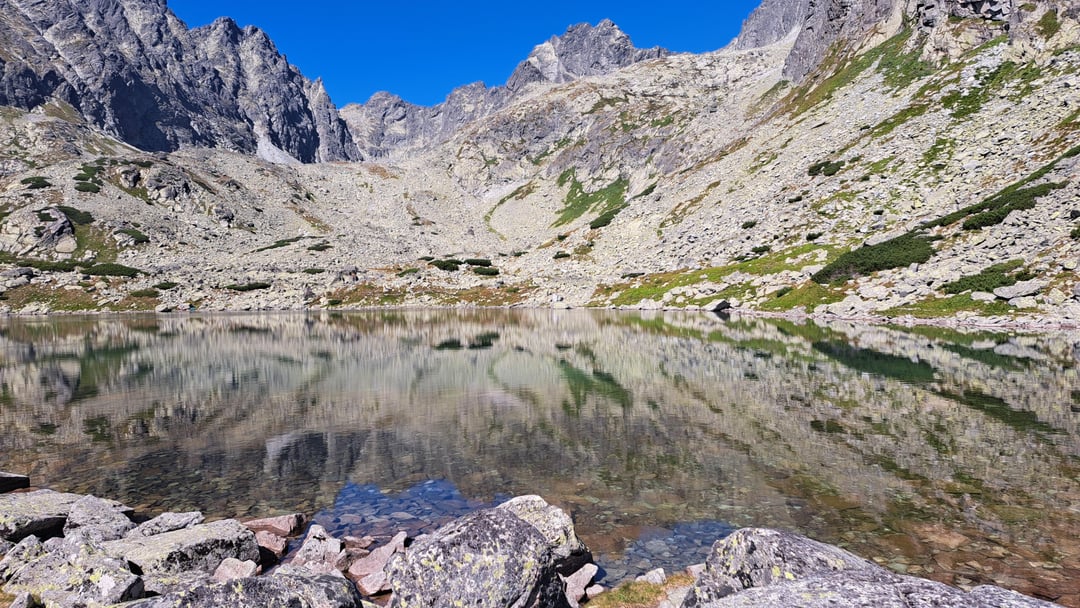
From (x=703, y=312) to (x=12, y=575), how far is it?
63.5 metres

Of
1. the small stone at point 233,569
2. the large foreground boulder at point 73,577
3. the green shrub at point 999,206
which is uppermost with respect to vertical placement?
the green shrub at point 999,206

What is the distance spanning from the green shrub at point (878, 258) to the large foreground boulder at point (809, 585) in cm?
5634

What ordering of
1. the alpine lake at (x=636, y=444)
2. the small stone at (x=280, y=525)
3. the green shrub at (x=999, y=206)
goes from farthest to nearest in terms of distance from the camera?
the green shrub at (x=999, y=206), the small stone at (x=280, y=525), the alpine lake at (x=636, y=444)

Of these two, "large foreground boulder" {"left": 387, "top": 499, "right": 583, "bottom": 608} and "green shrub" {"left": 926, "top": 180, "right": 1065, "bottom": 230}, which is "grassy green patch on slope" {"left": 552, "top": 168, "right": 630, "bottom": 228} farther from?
"large foreground boulder" {"left": 387, "top": 499, "right": 583, "bottom": 608}

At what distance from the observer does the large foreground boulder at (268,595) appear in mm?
5788

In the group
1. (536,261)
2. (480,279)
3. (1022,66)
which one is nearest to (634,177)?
(536,261)

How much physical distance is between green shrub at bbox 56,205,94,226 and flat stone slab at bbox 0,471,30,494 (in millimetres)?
153583

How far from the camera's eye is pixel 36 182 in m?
142

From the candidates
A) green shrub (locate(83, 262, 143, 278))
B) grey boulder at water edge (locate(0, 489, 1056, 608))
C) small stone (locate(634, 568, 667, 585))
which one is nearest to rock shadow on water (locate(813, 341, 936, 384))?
small stone (locate(634, 568, 667, 585))

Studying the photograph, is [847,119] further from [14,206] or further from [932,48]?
[14,206]

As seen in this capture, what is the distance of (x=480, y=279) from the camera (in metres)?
107

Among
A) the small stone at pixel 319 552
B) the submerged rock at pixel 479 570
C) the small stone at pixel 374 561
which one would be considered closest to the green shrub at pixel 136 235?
the small stone at pixel 319 552

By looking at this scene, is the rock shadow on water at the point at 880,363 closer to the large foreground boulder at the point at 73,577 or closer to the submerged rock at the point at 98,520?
the large foreground boulder at the point at 73,577

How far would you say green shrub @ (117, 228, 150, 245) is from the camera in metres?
130
